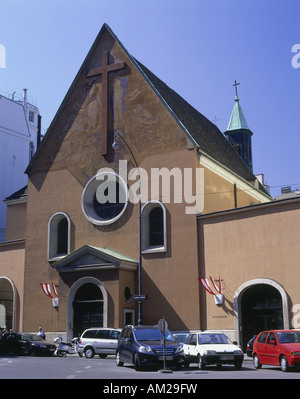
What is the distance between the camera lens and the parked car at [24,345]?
26516 millimetres

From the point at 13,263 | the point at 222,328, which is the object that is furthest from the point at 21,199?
the point at 222,328

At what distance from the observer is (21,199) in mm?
40281

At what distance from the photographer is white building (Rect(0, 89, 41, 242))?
A: 53.1 metres

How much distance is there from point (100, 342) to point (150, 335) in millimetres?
6415

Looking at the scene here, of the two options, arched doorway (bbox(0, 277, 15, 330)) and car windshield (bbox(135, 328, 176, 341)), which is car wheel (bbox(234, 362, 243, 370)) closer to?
car windshield (bbox(135, 328, 176, 341))

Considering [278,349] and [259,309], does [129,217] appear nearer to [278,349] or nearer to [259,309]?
[259,309]

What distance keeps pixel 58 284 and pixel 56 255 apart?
2065 mm

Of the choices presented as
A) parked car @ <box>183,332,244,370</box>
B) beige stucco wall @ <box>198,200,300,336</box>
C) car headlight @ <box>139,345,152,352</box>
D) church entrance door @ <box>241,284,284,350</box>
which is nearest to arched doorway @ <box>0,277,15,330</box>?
beige stucco wall @ <box>198,200,300,336</box>

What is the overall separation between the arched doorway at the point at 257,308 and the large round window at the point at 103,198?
9.13m

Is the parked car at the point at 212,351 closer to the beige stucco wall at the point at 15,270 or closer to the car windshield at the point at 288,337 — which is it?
the car windshield at the point at 288,337
